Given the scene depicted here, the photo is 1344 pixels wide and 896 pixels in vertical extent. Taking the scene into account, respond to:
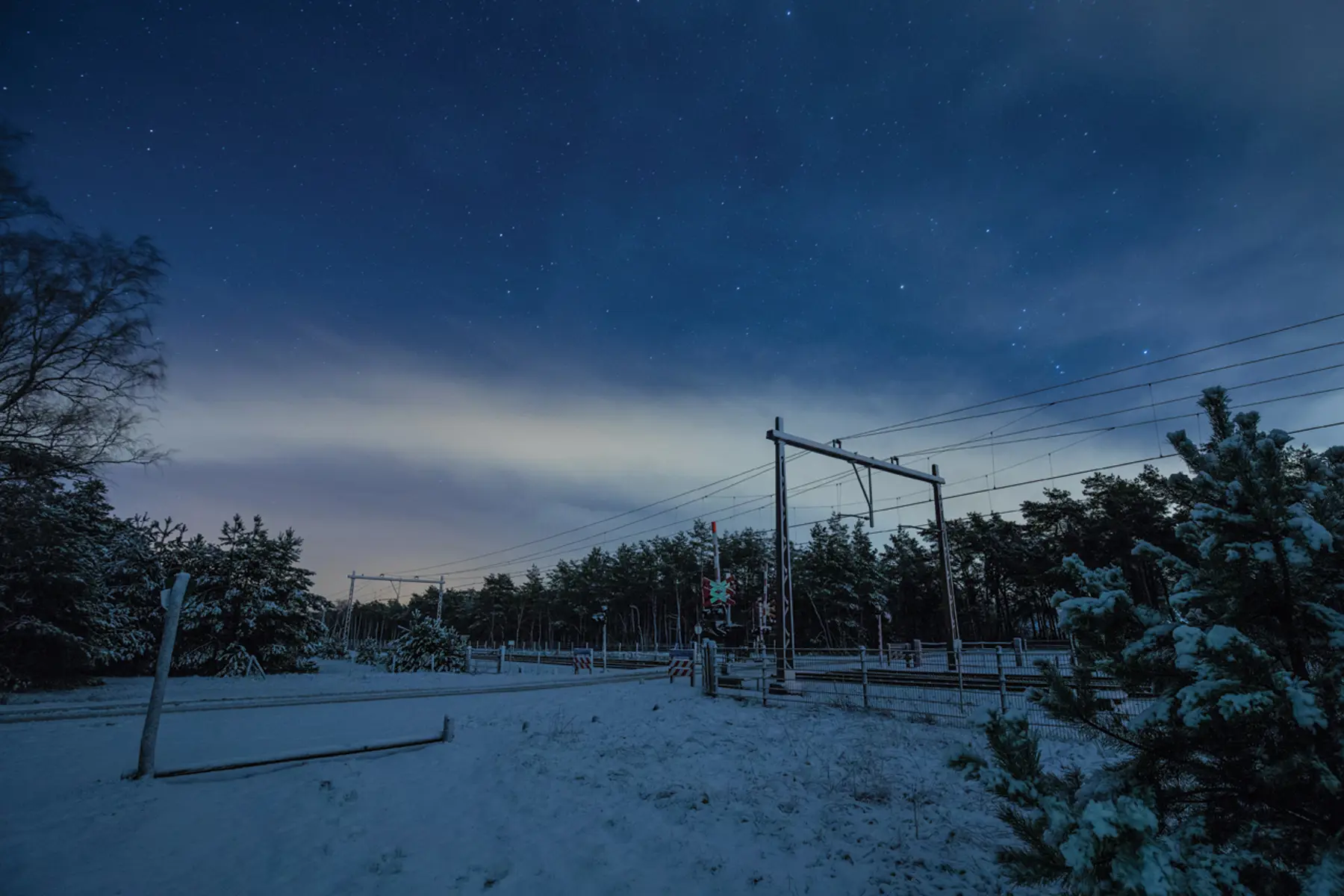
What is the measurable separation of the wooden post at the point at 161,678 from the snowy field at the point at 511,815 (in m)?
0.32

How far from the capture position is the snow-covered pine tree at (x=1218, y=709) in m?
2.34

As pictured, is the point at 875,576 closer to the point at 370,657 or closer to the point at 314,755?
the point at 370,657

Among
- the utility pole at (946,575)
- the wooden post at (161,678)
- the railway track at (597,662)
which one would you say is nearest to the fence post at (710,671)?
the utility pole at (946,575)

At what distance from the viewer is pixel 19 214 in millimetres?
13781

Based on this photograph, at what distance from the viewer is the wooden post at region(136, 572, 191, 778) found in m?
8.44

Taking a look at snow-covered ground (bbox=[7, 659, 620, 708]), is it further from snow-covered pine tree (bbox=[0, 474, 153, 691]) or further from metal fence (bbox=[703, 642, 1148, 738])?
metal fence (bbox=[703, 642, 1148, 738])

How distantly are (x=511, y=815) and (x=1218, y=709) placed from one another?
7710mm

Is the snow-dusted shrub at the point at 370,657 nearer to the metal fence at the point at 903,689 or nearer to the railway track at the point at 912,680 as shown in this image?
the railway track at the point at 912,680

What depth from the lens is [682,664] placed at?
24750mm

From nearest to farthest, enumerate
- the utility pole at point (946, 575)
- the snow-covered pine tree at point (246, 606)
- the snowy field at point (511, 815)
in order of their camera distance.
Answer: the snowy field at point (511, 815), the utility pole at point (946, 575), the snow-covered pine tree at point (246, 606)

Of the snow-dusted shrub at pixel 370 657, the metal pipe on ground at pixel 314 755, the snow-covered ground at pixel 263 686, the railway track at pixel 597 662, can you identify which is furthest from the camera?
the snow-dusted shrub at pixel 370 657

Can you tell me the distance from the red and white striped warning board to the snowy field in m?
11.2

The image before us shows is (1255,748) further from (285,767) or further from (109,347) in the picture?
(109,347)

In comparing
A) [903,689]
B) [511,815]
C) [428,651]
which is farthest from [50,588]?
[903,689]
